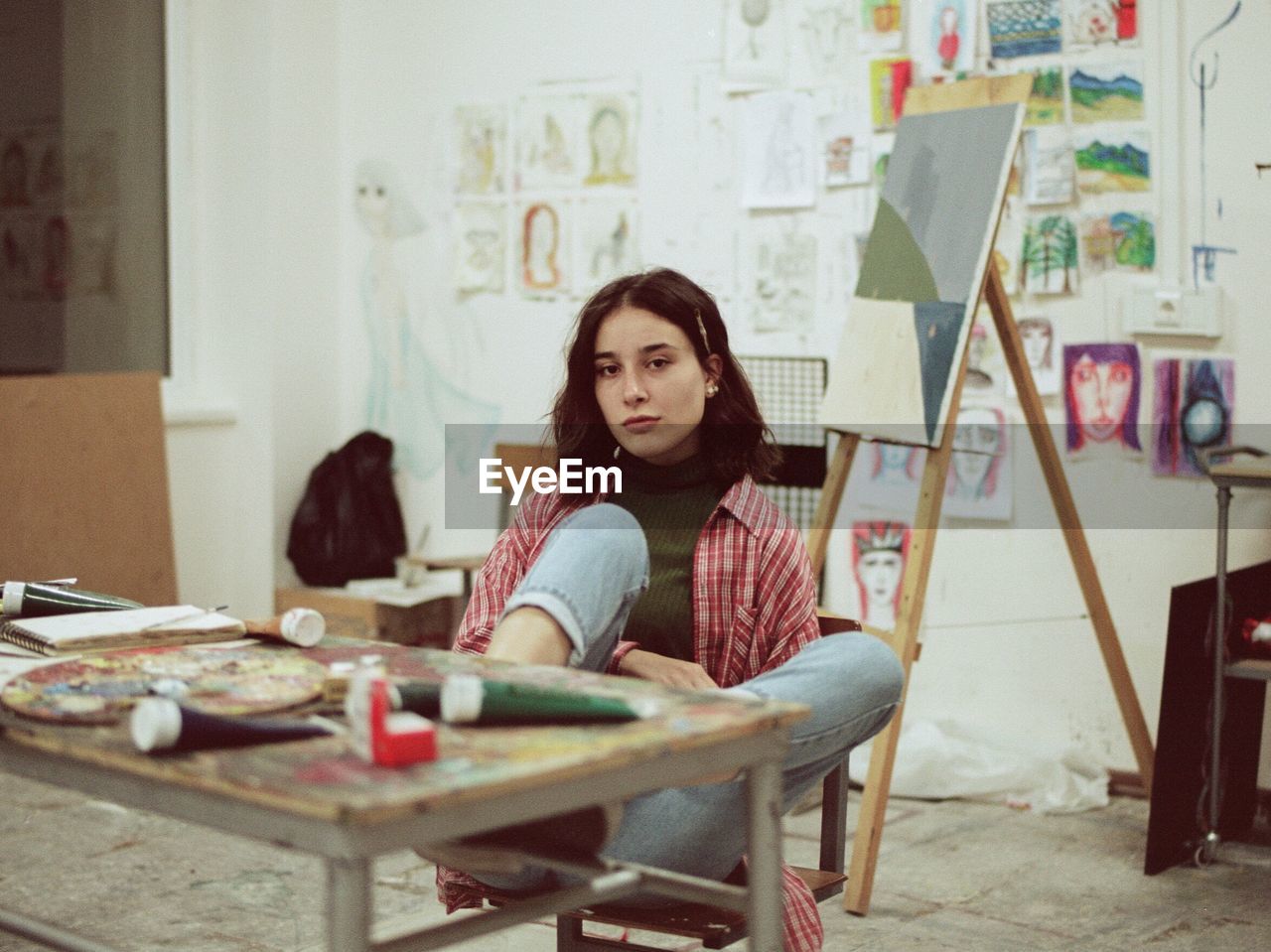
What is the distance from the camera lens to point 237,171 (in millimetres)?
4277

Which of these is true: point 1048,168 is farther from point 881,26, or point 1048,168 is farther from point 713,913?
point 713,913

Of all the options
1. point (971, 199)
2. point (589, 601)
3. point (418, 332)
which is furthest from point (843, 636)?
point (418, 332)

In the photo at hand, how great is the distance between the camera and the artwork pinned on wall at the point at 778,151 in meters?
3.69

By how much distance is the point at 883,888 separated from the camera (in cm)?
278

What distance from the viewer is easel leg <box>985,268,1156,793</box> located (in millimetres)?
3016

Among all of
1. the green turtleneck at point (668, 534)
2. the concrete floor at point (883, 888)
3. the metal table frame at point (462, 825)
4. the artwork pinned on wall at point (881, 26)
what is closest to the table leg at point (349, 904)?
the metal table frame at point (462, 825)

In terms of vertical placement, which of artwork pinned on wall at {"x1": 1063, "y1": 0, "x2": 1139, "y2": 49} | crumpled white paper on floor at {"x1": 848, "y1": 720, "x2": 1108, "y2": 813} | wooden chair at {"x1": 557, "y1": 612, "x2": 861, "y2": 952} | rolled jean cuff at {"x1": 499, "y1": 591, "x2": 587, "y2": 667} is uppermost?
artwork pinned on wall at {"x1": 1063, "y1": 0, "x2": 1139, "y2": 49}

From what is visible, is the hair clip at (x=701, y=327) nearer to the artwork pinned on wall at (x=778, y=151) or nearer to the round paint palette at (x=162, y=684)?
the round paint palette at (x=162, y=684)

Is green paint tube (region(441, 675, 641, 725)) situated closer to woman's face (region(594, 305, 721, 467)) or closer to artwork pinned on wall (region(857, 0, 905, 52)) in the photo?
woman's face (region(594, 305, 721, 467))

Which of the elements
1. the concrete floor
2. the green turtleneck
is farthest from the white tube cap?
the concrete floor

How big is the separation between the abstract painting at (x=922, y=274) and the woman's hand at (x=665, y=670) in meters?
1.18

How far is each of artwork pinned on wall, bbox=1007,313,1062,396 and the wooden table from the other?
91.3 inches

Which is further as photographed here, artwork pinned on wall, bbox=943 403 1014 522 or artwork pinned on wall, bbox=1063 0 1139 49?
artwork pinned on wall, bbox=943 403 1014 522

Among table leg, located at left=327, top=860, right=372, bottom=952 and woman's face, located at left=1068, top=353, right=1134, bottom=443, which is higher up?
woman's face, located at left=1068, top=353, right=1134, bottom=443
